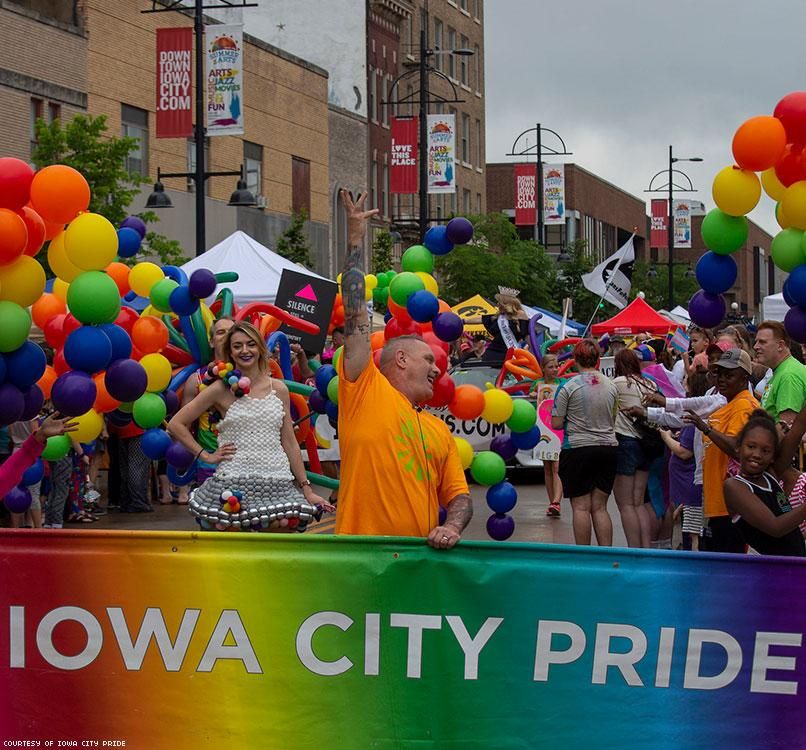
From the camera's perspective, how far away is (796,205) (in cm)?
692

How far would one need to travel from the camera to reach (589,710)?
4.97m

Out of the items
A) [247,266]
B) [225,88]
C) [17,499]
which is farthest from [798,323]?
[225,88]

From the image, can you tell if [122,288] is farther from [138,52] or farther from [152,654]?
[138,52]

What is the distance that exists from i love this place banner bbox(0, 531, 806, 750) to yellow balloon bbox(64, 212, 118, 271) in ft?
9.66

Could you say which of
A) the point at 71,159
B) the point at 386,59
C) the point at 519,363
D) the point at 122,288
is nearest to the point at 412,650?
the point at 122,288

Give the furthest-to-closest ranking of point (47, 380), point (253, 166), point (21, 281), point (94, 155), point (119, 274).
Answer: point (253, 166), point (94, 155), point (119, 274), point (47, 380), point (21, 281)

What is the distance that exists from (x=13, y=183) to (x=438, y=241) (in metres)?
3.49

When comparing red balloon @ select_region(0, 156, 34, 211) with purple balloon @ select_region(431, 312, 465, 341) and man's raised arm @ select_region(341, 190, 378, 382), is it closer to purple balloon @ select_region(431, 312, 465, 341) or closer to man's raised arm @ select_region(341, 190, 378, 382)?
man's raised arm @ select_region(341, 190, 378, 382)

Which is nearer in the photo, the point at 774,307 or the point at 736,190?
the point at 736,190

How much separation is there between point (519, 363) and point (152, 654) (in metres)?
10.6

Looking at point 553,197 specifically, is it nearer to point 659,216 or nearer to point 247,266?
point 659,216

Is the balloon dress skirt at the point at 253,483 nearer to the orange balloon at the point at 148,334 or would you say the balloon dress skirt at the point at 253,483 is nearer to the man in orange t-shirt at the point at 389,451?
the man in orange t-shirt at the point at 389,451

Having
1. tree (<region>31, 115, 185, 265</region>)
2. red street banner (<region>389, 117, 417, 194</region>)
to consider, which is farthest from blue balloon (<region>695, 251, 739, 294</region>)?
red street banner (<region>389, 117, 417, 194</region>)

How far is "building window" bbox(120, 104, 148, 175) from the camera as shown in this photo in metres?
31.6
